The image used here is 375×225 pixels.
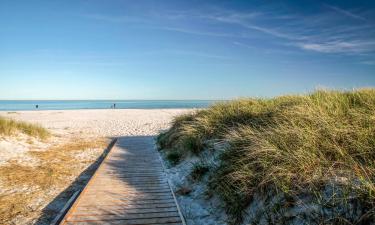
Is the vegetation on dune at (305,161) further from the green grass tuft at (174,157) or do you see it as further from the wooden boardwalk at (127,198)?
the green grass tuft at (174,157)

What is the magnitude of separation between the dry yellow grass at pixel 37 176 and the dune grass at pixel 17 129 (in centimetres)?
156

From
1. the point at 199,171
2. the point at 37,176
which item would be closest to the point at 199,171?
the point at 199,171

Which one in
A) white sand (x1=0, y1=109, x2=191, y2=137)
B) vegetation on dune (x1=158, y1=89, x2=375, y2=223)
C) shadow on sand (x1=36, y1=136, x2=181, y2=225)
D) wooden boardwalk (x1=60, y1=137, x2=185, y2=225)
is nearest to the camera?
vegetation on dune (x1=158, y1=89, x2=375, y2=223)

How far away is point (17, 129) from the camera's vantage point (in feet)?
39.5

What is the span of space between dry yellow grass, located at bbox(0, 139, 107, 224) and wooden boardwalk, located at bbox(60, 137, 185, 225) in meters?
1.13

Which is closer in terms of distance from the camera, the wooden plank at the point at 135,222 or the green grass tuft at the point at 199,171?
the wooden plank at the point at 135,222

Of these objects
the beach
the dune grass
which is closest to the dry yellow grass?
the beach

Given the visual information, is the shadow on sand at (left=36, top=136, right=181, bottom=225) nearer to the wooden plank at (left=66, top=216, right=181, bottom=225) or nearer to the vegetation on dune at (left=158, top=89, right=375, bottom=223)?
the wooden plank at (left=66, top=216, right=181, bottom=225)

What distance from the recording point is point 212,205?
5.16 m

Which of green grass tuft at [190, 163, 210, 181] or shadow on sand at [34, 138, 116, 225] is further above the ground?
green grass tuft at [190, 163, 210, 181]

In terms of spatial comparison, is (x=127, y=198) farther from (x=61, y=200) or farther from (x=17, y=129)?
(x=17, y=129)

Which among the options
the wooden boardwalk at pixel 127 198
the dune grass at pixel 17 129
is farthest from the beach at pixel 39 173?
the wooden boardwalk at pixel 127 198

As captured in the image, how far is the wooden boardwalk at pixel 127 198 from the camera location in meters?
4.77

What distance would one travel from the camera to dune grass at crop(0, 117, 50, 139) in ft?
36.9
